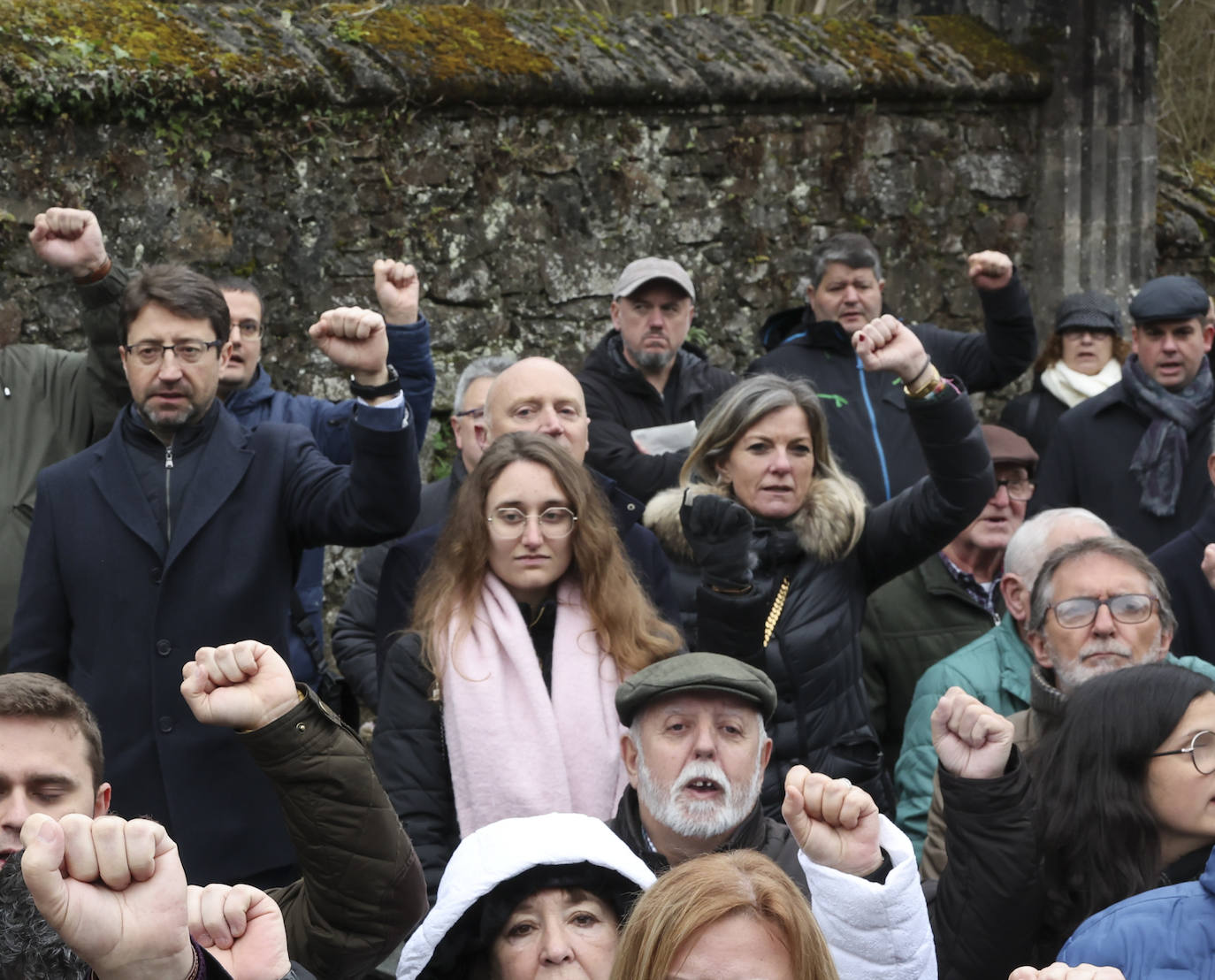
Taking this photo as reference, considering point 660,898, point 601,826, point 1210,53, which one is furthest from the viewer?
point 1210,53

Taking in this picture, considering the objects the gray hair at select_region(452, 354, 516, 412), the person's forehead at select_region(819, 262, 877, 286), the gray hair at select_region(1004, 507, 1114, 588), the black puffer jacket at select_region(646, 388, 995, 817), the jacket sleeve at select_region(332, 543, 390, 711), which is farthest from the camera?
the person's forehead at select_region(819, 262, 877, 286)

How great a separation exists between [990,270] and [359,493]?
285 cm

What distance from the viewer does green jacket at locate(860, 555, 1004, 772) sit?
461 cm

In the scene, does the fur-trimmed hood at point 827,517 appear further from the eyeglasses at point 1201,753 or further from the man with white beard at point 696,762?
the eyeglasses at point 1201,753

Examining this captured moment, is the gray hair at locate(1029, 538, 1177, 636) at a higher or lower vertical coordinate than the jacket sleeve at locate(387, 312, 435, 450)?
lower

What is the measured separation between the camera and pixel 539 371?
4.51m

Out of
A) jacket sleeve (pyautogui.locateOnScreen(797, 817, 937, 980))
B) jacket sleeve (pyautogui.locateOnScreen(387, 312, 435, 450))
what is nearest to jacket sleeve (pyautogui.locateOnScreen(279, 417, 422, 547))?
jacket sleeve (pyautogui.locateOnScreen(387, 312, 435, 450))

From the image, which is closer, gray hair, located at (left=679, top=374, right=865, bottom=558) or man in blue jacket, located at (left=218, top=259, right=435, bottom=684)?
gray hair, located at (left=679, top=374, right=865, bottom=558)

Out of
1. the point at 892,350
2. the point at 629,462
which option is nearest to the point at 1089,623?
the point at 892,350

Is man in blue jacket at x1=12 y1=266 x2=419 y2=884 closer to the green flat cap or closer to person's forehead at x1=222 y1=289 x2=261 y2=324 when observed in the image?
the green flat cap

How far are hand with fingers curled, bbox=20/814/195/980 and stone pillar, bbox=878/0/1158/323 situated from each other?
21.5 ft

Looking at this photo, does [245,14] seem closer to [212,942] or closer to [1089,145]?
[1089,145]

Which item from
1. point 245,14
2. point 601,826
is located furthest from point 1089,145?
point 601,826

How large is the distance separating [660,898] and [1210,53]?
12026 mm
